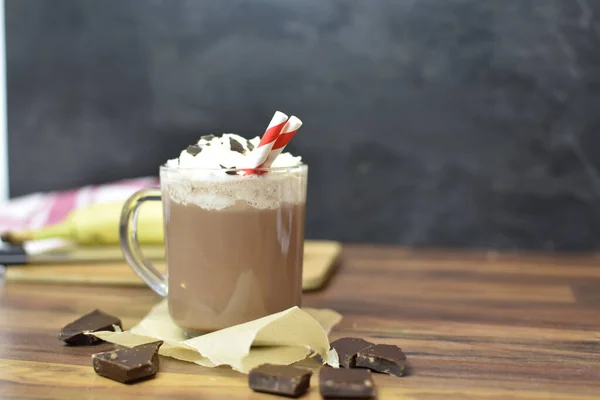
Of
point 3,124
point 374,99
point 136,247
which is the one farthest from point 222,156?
point 3,124

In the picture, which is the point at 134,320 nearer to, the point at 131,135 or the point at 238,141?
the point at 238,141

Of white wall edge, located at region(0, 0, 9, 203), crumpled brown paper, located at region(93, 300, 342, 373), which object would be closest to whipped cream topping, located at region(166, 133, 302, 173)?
crumpled brown paper, located at region(93, 300, 342, 373)

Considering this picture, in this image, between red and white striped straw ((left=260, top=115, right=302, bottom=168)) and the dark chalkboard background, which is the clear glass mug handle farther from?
the dark chalkboard background

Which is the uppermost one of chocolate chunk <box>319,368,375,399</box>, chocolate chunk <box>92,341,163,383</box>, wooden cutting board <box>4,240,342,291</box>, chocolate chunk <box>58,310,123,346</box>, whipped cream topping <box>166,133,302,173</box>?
whipped cream topping <box>166,133,302,173</box>

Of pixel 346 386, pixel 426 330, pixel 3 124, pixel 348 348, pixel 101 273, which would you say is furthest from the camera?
pixel 3 124

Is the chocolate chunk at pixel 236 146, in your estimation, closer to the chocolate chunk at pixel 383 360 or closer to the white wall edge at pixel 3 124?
the chocolate chunk at pixel 383 360

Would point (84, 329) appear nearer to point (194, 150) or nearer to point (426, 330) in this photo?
point (194, 150)
